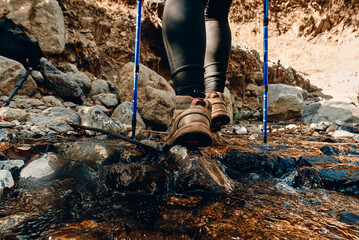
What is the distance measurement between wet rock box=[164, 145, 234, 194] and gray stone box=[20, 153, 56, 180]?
0.58 meters

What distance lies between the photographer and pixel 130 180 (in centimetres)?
89

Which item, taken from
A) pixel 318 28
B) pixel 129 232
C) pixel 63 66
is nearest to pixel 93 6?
pixel 63 66

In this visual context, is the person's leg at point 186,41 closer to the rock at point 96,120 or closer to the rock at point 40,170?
the rock at point 40,170

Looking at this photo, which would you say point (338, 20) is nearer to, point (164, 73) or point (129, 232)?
point (164, 73)

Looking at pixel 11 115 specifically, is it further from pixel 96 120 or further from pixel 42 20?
pixel 42 20

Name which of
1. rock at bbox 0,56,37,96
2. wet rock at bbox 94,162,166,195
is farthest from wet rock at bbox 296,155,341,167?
rock at bbox 0,56,37,96

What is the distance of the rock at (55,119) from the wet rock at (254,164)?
1826 millimetres

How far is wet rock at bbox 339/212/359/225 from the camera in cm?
63

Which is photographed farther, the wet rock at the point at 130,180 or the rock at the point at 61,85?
the rock at the point at 61,85

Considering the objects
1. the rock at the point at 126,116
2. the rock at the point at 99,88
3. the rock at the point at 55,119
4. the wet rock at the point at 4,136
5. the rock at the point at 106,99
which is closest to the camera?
the wet rock at the point at 4,136

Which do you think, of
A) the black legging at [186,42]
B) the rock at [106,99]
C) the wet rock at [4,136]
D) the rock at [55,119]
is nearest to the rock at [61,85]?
the rock at [106,99]

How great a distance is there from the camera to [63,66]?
4496mm

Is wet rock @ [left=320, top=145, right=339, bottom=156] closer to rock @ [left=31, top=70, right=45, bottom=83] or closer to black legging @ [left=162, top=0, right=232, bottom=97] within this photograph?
black legging @ [left=162, top=0, right=232, bottom=97]

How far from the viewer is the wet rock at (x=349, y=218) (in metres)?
0.63
